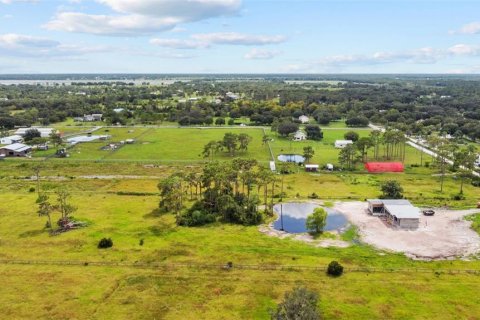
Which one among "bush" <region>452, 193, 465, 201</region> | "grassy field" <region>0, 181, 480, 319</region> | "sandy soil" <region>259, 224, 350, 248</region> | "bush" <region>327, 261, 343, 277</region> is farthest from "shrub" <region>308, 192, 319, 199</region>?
"bush" <region>327, 261, 343, 277</region>

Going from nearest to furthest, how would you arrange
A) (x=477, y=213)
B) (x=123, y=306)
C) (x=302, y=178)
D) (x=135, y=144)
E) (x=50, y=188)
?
(x=123, y=306) < (x=477, y=213) < (x=50, y=188) < (x=302, y=178) < (x=135, y=144)

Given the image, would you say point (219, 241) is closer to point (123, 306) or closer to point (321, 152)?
point (123, 306)

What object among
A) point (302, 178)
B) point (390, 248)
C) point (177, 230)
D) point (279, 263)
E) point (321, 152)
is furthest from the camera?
point (321, 152)

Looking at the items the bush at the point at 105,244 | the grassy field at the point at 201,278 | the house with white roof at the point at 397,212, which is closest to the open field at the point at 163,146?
the house with white roof at the point at 397,212

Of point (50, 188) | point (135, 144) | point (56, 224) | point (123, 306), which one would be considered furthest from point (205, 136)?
point (123, 306)

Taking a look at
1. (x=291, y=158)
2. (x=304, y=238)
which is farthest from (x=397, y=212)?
(x=291, y=158)

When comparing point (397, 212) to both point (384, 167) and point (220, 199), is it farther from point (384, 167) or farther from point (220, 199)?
point (384, 167)
